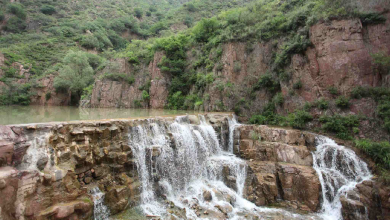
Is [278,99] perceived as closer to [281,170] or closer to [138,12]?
[281,170]

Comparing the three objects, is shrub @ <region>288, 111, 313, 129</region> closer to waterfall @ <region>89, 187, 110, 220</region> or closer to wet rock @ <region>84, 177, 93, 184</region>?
waterfall @ <region>89, 187, 110, 220</region>

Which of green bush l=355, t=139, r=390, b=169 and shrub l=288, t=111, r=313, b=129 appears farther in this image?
shrub l=288, t=111, r=313, b=129

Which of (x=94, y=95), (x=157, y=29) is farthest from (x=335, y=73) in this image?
(x=157, y=29)

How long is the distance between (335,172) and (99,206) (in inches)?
412

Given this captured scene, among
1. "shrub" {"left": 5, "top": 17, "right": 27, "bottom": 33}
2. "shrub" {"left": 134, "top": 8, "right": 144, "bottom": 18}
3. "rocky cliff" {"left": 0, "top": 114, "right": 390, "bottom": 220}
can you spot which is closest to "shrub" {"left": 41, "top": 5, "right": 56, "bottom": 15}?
"shrub" {"left": 5, "top": 17, "right": 27, "bottom": 33}

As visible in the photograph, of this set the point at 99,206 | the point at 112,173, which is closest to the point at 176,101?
the point at 112,173

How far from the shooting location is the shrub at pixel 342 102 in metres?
12.0

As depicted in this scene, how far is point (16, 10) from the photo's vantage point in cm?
3600

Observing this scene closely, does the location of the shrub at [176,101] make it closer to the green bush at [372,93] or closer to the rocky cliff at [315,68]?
the rocky cliff at [315,68]

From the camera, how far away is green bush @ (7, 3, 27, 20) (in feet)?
117

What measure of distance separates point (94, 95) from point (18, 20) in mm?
28693

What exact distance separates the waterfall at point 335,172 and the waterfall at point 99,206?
866 cm

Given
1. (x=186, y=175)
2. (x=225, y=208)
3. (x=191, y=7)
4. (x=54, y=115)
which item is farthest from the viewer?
(x=191, y=7)

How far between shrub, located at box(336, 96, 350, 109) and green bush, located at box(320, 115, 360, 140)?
0.92 meters
